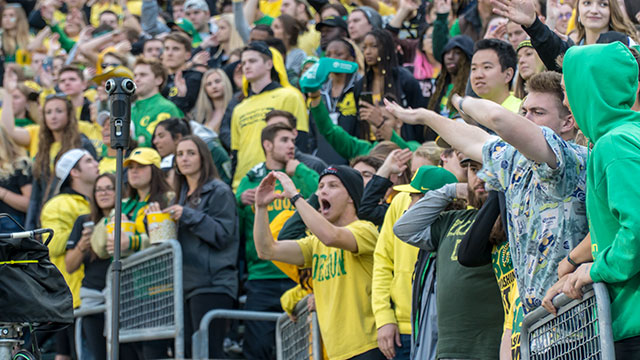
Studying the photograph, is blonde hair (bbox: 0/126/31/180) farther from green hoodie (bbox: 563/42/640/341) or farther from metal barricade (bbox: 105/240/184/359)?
green hoodie (bbox: 563/42/640/341)

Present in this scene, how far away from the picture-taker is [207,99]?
12023mm

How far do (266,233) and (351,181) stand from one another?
72 cm

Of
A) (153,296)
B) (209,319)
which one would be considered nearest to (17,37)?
(153,296)

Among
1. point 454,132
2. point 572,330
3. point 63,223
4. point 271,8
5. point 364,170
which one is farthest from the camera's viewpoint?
point 271,8

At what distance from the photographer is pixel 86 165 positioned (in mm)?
10297

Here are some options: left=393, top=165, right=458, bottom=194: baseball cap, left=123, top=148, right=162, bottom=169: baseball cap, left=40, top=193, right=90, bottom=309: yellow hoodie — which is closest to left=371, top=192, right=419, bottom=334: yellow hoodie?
left=393, top=165, right=458, bottom=194: baseball cap

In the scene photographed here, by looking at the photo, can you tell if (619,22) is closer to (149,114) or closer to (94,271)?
(94,271)

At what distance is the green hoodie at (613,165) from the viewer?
3.93 metres

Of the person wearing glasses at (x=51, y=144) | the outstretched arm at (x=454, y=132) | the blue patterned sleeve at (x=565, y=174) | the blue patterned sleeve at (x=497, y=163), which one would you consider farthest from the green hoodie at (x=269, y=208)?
the blue patterned sleeve at (x=565, y=174)

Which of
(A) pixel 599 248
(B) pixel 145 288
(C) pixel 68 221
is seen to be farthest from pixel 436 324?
(C) pixel 68 221

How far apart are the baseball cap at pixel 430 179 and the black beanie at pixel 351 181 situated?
0.97 metres

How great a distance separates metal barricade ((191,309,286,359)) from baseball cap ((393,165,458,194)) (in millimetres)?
2142

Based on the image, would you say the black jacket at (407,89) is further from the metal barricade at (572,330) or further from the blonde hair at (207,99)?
the metal barricade at (572,330)

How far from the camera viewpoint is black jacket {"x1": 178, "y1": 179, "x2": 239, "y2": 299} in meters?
Result: 8.68
